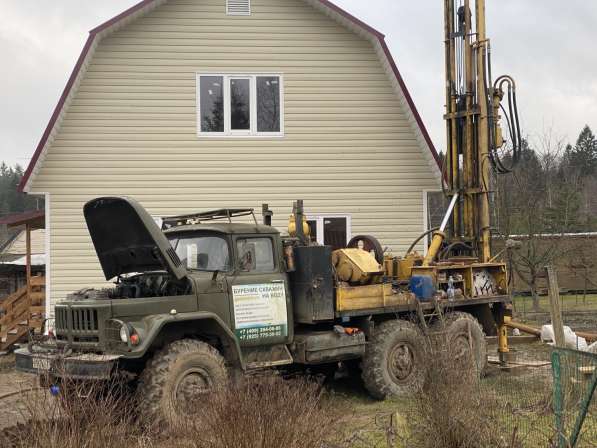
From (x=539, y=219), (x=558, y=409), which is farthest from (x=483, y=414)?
(x=539, y=219)

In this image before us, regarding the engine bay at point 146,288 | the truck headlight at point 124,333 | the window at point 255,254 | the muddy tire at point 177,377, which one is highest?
the window at point 255,254

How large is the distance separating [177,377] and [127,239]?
1.78 meters

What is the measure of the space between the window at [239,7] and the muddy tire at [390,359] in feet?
26.1

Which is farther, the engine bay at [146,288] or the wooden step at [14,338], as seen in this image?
the wooden step at [14,338]

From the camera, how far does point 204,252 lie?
8.91m

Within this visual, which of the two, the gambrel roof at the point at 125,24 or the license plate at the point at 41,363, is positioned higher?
the gambrel roof at the point at 125,24

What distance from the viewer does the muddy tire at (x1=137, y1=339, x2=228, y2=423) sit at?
7430 millimetres

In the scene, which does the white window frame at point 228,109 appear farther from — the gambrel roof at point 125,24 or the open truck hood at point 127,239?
the open truck hood at point 127,239

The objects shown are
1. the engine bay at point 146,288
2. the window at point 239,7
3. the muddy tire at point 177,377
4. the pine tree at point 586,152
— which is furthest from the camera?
the pine tree at point 586,152

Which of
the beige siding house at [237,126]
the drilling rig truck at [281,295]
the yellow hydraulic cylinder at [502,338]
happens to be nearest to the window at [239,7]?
Answer: the beige siding house at [237,126]

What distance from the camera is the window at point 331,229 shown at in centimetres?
1523

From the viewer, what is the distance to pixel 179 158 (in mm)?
14891

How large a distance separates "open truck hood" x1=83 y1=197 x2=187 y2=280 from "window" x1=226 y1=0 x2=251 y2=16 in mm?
7789

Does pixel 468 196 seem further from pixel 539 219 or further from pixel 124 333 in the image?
pixel 539 219
